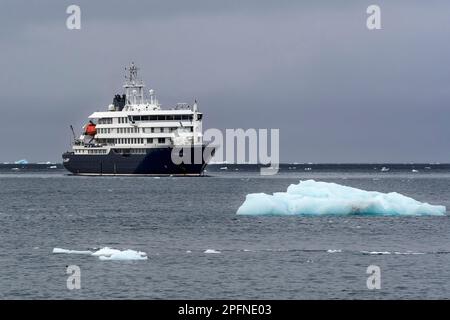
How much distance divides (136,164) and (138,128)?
4847 mm

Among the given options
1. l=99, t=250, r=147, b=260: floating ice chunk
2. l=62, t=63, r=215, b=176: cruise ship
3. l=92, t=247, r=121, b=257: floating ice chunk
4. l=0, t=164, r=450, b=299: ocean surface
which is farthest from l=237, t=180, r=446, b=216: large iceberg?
l=62, t=63, r=215, b=176: cruise ship

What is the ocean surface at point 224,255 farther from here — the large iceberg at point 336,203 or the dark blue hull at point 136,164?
the dark blue hull at point 136,164

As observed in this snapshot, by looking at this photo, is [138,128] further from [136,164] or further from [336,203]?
[336,203]

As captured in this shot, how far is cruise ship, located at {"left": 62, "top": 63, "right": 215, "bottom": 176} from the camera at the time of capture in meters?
125

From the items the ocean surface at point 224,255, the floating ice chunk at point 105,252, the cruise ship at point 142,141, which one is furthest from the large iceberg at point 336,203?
the cruise ship at point 142,141

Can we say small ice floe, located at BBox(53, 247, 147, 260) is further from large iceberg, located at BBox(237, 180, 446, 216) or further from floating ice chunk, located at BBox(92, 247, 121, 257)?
large iceberg, located at BBox(237, 180, 446, 216)

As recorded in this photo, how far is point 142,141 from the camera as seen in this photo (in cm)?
12756

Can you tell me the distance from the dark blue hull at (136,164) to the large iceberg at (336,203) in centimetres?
6684

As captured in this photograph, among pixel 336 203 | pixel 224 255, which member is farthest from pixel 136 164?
pixel 224 255

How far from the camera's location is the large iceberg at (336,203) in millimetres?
56562

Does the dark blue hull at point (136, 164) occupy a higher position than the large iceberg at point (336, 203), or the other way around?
the large iceberg at point (336, 203)

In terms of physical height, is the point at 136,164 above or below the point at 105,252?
below

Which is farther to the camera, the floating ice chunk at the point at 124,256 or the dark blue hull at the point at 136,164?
the dark blue hull at the point at 136,164

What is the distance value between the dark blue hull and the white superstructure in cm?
74
